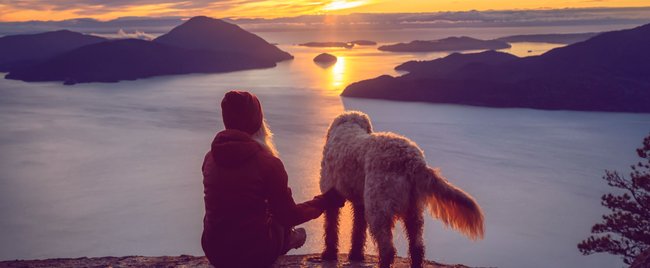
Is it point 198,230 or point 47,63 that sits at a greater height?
point 47,63

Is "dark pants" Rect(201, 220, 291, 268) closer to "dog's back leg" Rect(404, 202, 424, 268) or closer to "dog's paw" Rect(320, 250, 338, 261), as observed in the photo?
"dog's back leg" Rect(404, 202, 424, 268)

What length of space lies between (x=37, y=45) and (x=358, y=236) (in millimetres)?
145987

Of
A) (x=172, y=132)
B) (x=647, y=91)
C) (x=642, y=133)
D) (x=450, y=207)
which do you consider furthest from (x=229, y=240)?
(x=647, y=91)

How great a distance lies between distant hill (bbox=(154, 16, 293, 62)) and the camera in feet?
379

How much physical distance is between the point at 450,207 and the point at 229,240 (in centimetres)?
198

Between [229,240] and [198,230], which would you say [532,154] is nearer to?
[198,230]

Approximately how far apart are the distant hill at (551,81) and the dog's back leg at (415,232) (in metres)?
54.4

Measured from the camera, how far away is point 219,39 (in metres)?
131

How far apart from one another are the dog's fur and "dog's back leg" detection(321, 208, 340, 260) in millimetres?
565

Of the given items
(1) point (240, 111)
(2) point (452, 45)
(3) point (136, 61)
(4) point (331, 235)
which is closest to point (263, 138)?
(1) point (240, 111)

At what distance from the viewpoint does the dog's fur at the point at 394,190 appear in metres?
4.30

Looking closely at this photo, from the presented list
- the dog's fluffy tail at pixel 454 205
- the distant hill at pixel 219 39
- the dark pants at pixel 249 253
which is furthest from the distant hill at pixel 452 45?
the dark pants at pixel 249 253

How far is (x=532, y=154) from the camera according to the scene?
32.7 metres

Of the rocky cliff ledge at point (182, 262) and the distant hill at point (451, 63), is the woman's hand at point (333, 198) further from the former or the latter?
the distant hill at point (451, 63)
